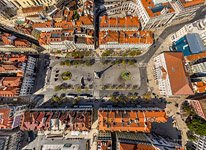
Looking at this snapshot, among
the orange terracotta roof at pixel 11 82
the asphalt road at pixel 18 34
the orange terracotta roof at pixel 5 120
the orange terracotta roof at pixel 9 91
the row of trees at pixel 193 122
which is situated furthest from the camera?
the asphalt road at pixel 18 34

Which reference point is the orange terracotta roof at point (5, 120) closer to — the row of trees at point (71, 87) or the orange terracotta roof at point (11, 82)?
the orange terracotta roof at point (11, 82)

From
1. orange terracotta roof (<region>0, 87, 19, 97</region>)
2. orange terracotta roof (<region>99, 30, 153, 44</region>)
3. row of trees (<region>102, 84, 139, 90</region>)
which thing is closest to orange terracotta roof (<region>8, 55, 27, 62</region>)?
orange terracotta roof (<region>0, 87, 19, 97</region>)

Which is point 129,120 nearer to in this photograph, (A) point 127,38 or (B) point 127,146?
(B) point 127,146

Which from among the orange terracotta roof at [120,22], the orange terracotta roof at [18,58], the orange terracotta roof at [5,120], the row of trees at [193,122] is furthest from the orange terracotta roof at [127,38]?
the orange terracotta roof at [5,120]

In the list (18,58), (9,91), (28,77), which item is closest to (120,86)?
(28,77)

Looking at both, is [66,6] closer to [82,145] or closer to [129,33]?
[129,33]
